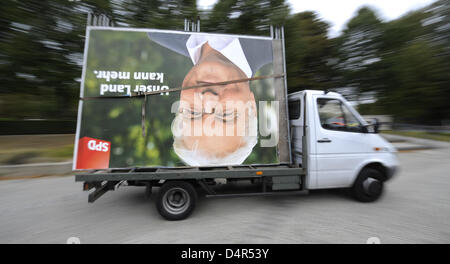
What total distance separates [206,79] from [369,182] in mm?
3549

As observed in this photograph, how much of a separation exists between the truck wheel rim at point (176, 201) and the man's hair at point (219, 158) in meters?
0.54

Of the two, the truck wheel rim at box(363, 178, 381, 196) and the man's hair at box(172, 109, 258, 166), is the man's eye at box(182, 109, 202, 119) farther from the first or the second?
the truck wheel rim at box(363, 178, 381, 196)

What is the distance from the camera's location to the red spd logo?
341cm

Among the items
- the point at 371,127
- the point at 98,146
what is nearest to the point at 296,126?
the point at 371,127

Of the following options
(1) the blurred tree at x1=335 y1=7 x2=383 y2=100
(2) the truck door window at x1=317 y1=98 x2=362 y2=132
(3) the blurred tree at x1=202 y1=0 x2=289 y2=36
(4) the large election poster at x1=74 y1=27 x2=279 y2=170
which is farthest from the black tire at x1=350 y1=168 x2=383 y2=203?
(1) the blurred tree at x1=335 y1=7 x2=383 y2=100

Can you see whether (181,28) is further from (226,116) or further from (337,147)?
(337,147)

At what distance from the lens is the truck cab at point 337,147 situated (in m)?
4.04

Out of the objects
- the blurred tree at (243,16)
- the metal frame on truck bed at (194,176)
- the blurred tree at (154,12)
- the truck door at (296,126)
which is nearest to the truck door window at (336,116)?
the truck door at (296,126)

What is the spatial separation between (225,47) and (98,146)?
260 centimetres

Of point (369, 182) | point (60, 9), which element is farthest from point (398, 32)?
point (60, 9)

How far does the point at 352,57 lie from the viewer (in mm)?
12297

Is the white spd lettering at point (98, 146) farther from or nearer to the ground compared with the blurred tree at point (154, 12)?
nearer to the ground

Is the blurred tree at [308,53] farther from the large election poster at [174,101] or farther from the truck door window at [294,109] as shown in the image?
the large election poster at [174,101]
